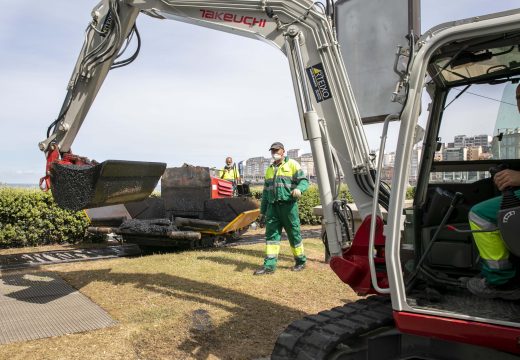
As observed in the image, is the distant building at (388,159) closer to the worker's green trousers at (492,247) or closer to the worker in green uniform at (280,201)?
the worker's green trousers at (492,247)

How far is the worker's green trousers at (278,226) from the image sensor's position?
704 cm

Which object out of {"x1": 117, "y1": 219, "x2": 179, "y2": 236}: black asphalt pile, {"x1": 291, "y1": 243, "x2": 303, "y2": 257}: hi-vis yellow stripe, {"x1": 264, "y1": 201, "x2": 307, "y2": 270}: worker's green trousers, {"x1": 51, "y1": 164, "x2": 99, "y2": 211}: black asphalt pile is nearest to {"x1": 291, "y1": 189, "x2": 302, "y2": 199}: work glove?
{"x1": 264, "y1": 201, "x2": 307, "y2": 270}: worker's green trousers

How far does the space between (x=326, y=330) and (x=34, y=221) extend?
882 cm

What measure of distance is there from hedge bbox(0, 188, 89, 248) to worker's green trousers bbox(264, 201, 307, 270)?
199 inches

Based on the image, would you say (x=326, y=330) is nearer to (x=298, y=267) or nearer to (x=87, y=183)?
(x=87, y=183)

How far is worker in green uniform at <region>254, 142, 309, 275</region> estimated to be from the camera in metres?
7.01

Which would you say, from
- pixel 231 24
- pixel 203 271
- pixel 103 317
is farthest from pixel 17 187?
pixel 231 24

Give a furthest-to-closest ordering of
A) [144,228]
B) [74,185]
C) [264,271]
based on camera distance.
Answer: [144,228]
[264,271]
[74,185]

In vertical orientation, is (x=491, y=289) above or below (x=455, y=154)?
below

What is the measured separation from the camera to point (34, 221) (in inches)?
389

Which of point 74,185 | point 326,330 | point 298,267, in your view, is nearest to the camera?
point 326,330

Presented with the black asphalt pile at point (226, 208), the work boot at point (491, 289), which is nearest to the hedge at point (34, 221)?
the black asphalt pile at point (226, 208)

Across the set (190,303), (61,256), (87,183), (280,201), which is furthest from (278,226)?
(61,256)

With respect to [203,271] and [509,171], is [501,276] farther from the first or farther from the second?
[203,271]
